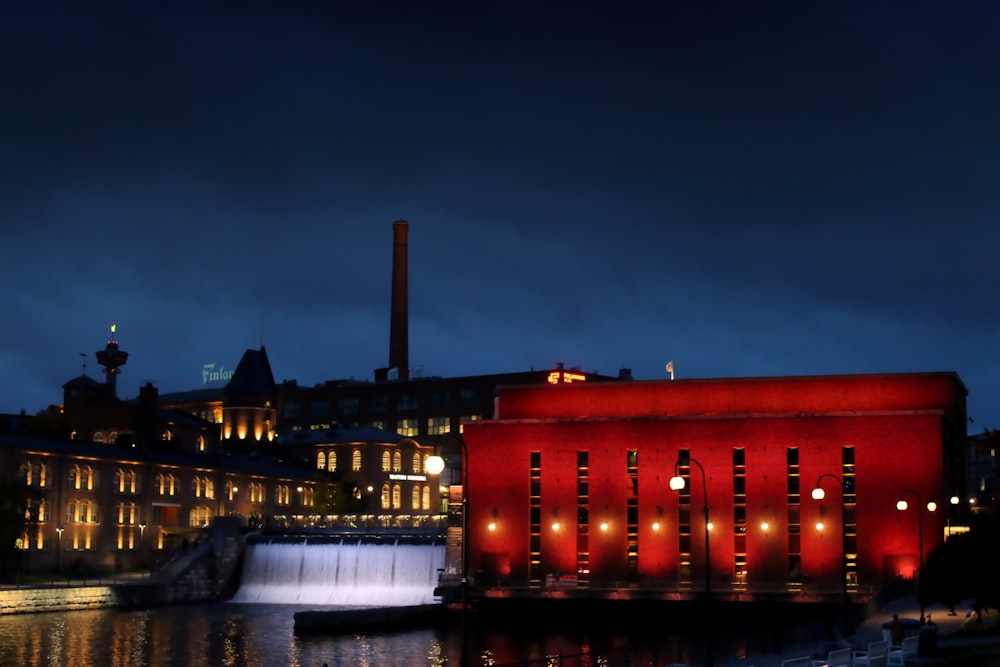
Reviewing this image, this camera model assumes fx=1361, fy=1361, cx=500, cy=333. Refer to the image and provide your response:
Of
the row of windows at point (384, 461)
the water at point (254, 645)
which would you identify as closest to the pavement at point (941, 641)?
the water at point (254, 645)

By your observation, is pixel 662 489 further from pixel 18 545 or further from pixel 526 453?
pixel 18 545

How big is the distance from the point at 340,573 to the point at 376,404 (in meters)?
84.0

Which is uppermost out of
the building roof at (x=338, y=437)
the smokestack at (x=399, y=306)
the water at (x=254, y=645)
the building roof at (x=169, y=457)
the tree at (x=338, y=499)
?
the smokestack at (x=399, y=306)

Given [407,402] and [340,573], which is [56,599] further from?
[407,402]

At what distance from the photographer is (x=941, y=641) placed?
160 ft

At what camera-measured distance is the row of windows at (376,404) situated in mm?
172000

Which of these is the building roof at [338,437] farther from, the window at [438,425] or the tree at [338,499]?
the window at [438,425]

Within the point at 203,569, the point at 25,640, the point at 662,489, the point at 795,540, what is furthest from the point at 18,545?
the point at 795,540

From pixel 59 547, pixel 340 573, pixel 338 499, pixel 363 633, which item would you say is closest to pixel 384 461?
pixel 338 499

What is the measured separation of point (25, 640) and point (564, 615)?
30443mm

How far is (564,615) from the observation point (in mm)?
81188

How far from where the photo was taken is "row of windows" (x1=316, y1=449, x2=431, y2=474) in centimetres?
15638

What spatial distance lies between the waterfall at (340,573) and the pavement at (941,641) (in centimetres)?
3673

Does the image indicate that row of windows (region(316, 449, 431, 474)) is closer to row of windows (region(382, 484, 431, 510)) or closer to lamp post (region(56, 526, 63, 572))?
row of windows (region(382, 484, 431, 510))
